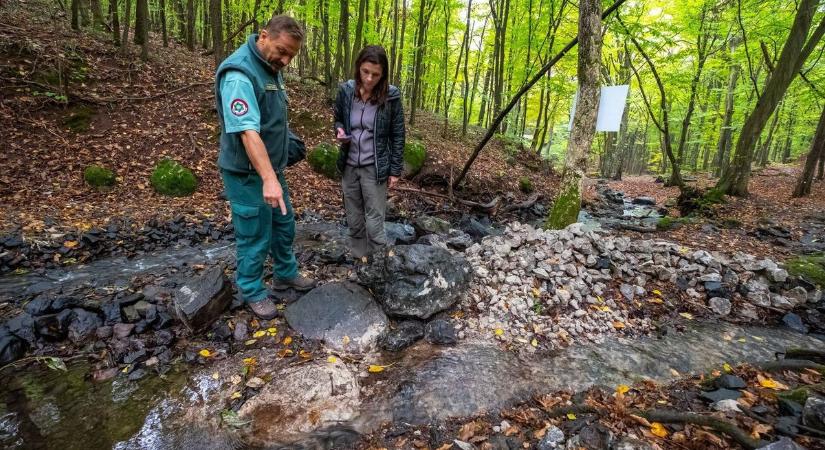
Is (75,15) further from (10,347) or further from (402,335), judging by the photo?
(402,335)

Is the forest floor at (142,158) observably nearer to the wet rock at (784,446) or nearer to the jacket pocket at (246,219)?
the wet rock at (784,446)

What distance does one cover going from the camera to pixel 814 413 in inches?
81.0

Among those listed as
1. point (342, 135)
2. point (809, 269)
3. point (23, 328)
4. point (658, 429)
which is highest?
point (342, 135)

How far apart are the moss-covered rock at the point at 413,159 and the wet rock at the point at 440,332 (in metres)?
6.66

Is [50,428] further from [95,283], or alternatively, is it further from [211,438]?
[95,283]

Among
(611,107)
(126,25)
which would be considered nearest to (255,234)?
(611,107)

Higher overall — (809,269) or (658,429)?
(809,269)

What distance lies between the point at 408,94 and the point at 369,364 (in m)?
22.0

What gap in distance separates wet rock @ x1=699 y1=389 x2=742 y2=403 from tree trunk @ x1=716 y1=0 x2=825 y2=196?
377 inches

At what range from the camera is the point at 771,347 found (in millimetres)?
3582

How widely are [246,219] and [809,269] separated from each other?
21.6ft

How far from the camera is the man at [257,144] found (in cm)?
281

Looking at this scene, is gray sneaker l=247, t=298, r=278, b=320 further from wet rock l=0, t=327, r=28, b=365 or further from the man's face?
the man's face

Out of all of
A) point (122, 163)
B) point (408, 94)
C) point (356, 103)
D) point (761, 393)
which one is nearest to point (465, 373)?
point (761, 393)
